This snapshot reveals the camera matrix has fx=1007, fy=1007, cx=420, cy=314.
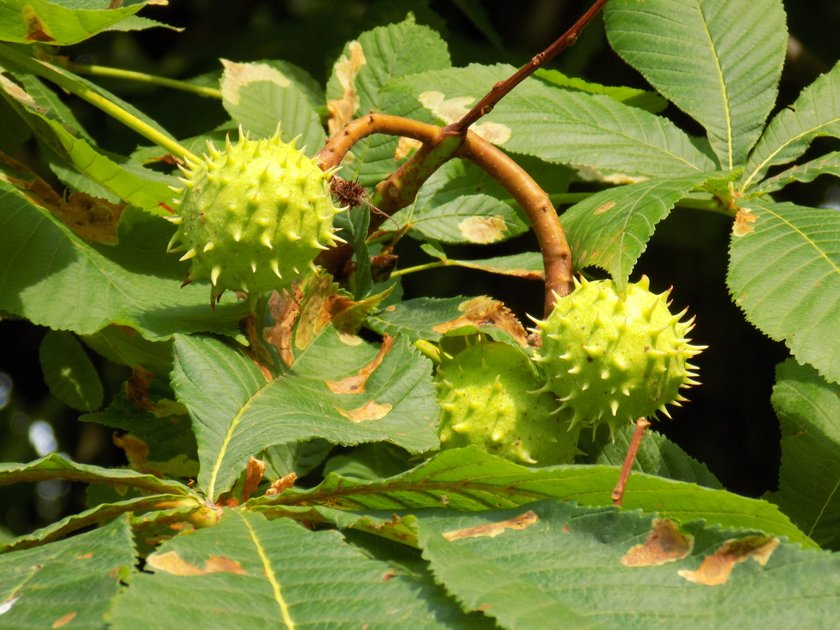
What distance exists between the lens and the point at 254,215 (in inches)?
56.5

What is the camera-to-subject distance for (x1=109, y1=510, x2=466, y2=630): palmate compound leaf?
0.99m

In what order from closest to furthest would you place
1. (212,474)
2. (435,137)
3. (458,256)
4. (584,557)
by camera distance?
(584,557) → (212,474) → (435,137) → (458,256)

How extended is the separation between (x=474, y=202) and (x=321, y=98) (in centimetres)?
68

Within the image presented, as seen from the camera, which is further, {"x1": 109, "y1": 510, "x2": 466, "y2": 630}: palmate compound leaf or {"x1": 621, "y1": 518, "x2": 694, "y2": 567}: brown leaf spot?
{"x1": 621, "y1": 518, "x2": 694, "y2": 567}: brown leaf spot

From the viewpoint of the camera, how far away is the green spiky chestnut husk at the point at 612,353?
147cm

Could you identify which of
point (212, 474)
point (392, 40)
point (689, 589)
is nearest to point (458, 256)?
point (392, 40)

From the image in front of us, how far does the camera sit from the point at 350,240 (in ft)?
5.80

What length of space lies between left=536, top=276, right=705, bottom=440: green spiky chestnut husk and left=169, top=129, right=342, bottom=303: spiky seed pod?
386 mm

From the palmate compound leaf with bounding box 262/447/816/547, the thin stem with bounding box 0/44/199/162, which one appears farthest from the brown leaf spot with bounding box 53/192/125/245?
the palmate compound leaf with bounding box 262/447/816/547

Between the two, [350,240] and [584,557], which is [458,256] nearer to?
[350,240]

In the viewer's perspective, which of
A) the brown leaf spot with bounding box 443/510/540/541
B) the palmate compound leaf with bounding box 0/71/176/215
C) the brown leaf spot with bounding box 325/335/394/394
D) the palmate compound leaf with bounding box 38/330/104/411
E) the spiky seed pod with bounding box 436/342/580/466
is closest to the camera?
the brown leaf spot with bounding box 443/510/540/541

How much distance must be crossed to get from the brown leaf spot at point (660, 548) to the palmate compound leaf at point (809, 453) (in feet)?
2.74

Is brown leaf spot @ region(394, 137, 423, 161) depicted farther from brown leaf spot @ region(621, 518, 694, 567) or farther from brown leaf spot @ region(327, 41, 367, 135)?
brown leaf spot @ region(621, 518, 694, 567)

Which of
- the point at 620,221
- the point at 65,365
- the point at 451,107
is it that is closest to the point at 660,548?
the point at 620,221
